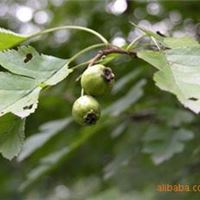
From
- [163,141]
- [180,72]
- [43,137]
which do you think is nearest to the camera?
[180,72]

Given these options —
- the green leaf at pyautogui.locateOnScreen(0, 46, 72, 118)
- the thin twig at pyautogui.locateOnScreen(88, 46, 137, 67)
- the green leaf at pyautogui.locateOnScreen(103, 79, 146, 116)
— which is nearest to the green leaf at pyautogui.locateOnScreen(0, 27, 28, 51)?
the green leaf at pyautogui.locateOnScreen(0, 46, 72, 118)

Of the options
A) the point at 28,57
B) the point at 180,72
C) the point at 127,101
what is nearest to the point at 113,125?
the point at 127,101

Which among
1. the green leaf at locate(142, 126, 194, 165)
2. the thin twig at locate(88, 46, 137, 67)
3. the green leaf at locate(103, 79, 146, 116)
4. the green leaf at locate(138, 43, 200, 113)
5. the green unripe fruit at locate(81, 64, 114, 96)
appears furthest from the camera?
the green leaf at locate(103, 79, 146, 116)

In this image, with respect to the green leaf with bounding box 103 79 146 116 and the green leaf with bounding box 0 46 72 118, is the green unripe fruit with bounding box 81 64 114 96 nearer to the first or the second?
the green leaf with bounding box 0 46 72 118

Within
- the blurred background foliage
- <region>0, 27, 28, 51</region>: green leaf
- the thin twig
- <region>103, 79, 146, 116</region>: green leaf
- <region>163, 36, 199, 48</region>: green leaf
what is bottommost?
the blurred background foliage

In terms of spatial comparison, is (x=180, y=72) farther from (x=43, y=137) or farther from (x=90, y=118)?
(x=43, y=137)

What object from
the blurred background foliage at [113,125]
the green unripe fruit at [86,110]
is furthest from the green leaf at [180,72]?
the blurred background foliage at [113,125]

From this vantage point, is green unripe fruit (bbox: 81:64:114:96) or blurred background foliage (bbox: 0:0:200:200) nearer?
green unripe fruit (bbox: 81:64:114:96)
